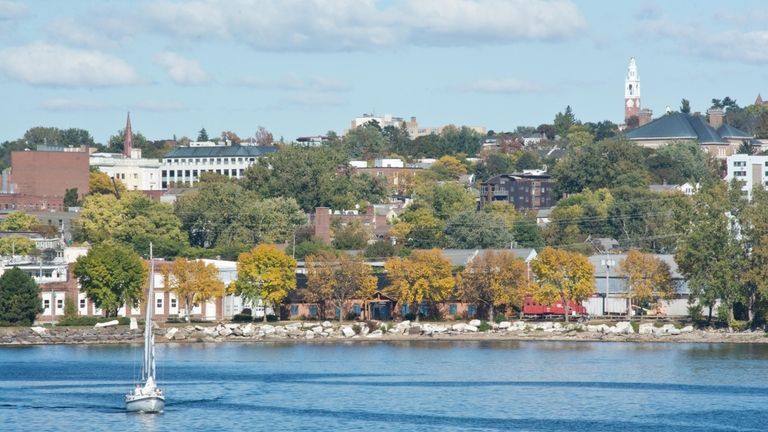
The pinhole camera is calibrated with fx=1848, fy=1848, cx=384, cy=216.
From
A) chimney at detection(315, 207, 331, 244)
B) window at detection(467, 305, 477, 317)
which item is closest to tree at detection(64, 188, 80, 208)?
chimney at detection(315, 207, 331, 244)

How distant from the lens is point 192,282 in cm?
9869

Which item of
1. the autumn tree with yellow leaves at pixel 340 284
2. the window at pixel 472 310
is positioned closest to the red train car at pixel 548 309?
the window at pixel 472 310

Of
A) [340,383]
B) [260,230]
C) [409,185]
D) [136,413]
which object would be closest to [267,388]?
[340,383]

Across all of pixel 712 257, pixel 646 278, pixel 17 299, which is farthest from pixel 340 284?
pixel 712 257

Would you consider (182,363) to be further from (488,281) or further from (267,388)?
(488,281)

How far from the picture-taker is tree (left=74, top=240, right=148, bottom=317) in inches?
3807

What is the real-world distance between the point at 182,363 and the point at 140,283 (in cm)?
2040

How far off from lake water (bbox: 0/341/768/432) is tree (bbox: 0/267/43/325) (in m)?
5.82

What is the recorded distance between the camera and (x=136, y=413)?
6062 centimetres

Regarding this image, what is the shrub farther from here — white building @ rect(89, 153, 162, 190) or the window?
white building @ rect(89, 153, 162, 190)

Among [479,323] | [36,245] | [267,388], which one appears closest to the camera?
[267,388]

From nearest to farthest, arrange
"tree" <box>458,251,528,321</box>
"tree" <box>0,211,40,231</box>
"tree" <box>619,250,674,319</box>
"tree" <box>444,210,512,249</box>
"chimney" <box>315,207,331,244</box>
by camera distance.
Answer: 1. "tree" <box>458,251,528,321</box>
2. "tree" <box>619,250,674,319</box>
3. "tree" <box>444,210,512,249</box>
4. "tree" <box>0,211,40,231</box>
5. "chimney" <box>315,207,331,244</box>

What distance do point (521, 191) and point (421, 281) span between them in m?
81.3

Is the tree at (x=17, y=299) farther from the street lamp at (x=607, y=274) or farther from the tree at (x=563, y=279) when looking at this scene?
the street lamp at (x=607, y=274)
